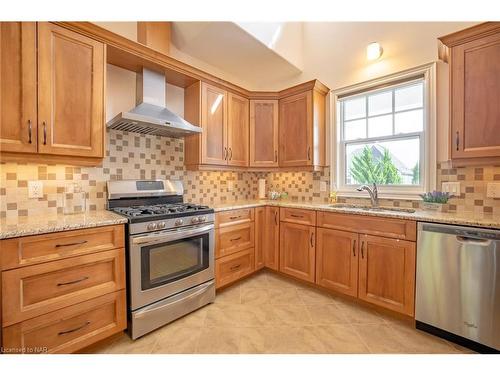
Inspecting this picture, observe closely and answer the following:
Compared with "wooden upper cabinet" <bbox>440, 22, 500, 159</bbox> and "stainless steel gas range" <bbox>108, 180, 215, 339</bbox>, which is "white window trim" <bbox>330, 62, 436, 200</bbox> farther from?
"stainless steel gas range" <bbox>108, 180, 215, 339</bbox>

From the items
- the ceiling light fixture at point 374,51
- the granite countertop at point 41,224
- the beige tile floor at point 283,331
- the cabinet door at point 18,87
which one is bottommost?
the beige tile floor at point 283,331

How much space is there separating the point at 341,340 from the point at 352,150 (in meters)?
2.04

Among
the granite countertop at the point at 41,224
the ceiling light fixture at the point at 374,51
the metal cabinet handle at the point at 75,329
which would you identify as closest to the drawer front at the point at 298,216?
the granite countertop at the point at 41,224

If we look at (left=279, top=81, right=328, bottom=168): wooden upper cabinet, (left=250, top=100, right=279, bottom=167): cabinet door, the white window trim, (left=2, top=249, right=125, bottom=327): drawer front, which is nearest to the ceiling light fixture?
the white window trim

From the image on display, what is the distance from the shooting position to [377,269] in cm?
200

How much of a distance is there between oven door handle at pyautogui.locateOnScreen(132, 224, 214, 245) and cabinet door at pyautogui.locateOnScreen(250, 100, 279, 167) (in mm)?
1229

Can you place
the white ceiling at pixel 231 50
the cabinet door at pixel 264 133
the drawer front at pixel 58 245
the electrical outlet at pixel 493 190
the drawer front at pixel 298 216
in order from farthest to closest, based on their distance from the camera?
the cabinet door at pixel 264 133, the drawer front at pixel 298 216, the white ceiling at pixel 231 50, the electrical outlet at pixel 493 190, the drawer front at pixel 58 245

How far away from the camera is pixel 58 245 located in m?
1.38

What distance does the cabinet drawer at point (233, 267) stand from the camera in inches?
92.2

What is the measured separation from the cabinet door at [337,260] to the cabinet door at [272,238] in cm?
52

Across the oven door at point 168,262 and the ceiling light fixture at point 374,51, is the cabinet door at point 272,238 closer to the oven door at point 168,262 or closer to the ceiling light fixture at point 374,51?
the oven door at point 168,262

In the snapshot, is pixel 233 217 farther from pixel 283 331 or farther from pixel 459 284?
pixel 459 284
